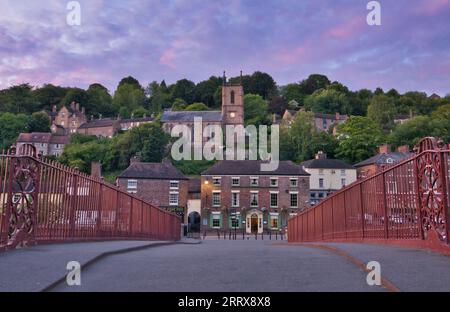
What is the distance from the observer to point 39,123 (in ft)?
415

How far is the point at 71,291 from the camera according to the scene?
5.75m

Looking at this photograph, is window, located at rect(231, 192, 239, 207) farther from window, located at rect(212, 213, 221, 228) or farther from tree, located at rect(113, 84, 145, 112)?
tree, located at rect(113, 84, 145, 112)

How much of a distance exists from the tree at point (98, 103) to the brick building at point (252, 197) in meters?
102

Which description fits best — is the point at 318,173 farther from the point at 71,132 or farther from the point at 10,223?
the point at 71,132

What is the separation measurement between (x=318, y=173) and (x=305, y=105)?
3157 inches

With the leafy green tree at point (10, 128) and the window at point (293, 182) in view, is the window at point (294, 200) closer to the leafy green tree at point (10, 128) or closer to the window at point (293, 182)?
the window at point (293, 182)

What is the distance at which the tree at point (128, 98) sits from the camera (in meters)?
163

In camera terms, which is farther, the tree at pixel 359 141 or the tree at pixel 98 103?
the tree at pixel 98 103

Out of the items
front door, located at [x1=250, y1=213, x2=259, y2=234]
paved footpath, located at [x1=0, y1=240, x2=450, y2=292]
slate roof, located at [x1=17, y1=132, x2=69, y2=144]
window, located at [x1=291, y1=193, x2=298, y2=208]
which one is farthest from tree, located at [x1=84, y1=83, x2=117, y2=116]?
paved footpath, located at [x1=0, y1=240, x2=450, y2=292]

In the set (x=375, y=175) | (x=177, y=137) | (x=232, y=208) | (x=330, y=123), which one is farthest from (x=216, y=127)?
(x=375, y=175)

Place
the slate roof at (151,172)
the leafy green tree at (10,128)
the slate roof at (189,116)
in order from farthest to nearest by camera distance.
Result: the slate roof at (189,116), the leafy green tree at (10,128), the slate roof at (151,172)

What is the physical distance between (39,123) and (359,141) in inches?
3283

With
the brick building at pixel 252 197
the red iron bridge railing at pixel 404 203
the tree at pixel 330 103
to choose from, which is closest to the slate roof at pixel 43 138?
the tree at pixel 330 103

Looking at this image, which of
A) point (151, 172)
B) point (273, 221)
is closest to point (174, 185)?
point (151, 172)
